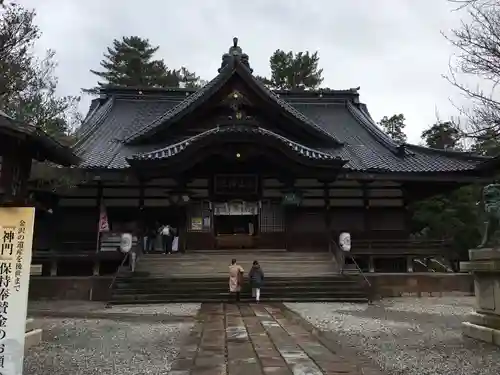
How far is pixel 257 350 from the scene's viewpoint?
715 cm

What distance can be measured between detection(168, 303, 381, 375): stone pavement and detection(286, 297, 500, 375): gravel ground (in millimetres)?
533

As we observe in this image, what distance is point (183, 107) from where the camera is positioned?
774 inches

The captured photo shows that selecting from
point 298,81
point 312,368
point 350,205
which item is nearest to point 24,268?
point 312,368

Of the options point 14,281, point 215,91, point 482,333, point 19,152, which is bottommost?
point 482,333

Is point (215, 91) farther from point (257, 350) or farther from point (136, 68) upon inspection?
point (136, 68)

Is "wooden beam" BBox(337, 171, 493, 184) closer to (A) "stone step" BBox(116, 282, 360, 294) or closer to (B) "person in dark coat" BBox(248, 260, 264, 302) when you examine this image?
(A) "stone step" BBox(116, 282, 360, 294)

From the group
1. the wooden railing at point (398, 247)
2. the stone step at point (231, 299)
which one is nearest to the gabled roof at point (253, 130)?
the wooden railing at point (398, 247)

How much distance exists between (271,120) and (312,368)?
15.6 metres

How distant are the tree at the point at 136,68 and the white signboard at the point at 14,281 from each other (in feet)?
139

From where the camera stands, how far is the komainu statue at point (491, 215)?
25.8 ft

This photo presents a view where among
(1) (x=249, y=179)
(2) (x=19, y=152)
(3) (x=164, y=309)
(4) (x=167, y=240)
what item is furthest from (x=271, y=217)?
(2) (x=19, y=152)

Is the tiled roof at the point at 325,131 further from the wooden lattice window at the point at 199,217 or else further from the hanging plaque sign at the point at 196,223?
the hanging plaque sign at the point at 196,223

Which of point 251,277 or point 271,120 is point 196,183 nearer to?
point 271,120

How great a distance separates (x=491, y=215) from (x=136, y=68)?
4407 cm
